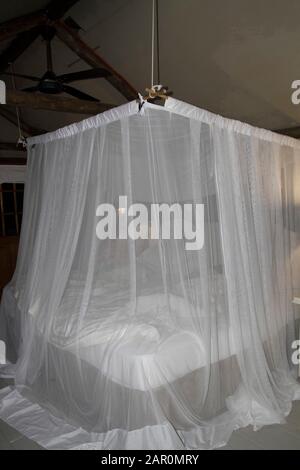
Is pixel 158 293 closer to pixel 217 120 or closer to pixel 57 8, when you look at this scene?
pixel 217 120

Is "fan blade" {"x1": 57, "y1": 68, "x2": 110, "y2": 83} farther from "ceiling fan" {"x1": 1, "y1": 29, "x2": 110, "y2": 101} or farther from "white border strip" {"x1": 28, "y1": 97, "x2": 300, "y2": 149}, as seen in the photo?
"white border strip" {"x1": 28, "y1": 97, "x2": 300, "y2": 149}

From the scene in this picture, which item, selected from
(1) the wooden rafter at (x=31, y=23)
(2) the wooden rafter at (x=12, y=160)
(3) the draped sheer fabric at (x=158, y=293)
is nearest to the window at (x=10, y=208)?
(2) the wooden rafter at (x=12, y=160)

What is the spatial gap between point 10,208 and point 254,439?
15.4 ft

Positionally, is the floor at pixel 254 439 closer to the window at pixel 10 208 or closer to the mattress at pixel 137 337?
the mattress at pixel 137 337

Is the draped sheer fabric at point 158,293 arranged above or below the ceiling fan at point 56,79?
below

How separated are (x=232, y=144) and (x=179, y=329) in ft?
3.98

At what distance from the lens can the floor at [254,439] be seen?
2.07 metres

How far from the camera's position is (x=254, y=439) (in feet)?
6.95

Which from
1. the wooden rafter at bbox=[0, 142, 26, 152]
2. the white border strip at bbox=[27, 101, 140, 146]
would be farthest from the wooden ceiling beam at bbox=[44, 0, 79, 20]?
the wooden rafter at bbox=[0, 142, 26, 152]

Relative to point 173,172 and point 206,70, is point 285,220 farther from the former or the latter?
point 206,70

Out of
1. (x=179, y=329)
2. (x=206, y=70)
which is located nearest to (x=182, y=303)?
(x=179, y=329)

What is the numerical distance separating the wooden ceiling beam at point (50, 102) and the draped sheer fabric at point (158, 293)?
0.57m

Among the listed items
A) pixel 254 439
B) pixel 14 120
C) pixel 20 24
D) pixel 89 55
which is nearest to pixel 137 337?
pixel 254 439

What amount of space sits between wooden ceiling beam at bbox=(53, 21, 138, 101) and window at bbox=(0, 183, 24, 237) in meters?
2.53
